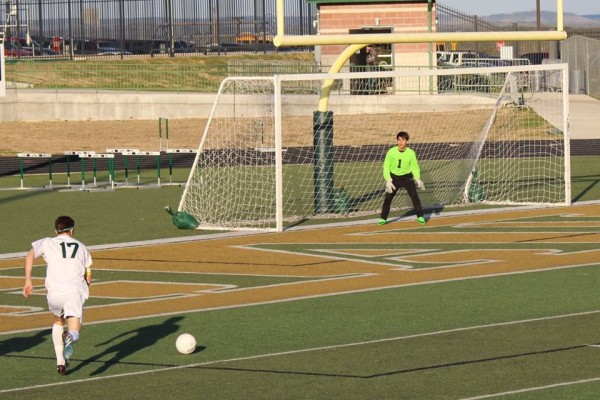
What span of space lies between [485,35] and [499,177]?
7.46m

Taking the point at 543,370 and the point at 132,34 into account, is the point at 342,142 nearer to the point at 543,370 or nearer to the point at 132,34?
the point at 132,34

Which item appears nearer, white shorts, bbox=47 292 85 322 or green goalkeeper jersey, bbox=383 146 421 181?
white shorts, bbox=47 292 85 322

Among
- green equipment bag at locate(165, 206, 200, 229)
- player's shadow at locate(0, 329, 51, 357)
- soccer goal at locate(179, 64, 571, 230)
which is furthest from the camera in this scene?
soccer goal at locate(179, 64, 571, 230)

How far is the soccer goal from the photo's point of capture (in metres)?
25.9

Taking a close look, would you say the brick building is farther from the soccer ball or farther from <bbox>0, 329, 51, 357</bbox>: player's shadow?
the soccer ball

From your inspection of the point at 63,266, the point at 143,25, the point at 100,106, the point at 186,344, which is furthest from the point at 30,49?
the point at 63,266

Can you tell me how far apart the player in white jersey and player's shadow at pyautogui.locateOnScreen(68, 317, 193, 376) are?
44 cm

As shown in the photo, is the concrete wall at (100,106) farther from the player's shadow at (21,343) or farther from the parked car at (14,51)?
the player's shadow at (21,343)

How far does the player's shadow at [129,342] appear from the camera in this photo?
13.5m

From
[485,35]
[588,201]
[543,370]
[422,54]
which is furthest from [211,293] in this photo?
[422,54]

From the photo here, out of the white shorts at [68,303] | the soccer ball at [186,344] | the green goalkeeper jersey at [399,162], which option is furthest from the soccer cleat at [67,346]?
the green goalkeeper jersey at [399,162]

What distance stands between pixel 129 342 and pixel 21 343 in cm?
110

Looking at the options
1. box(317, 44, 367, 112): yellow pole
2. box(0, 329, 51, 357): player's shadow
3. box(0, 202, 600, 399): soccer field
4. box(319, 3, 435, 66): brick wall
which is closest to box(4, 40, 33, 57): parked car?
box(319, 3, 435, 66): brick wall

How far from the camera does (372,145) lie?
4103 cm
